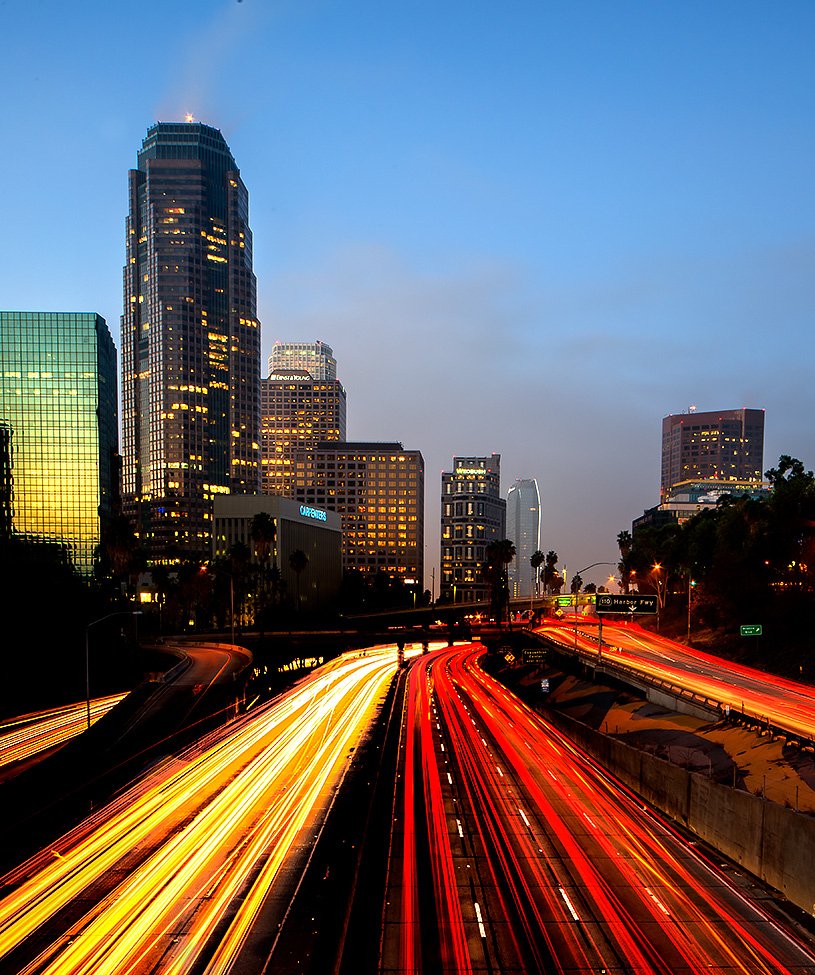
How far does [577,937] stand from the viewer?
18594 mm

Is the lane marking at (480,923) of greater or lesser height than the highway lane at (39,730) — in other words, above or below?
above

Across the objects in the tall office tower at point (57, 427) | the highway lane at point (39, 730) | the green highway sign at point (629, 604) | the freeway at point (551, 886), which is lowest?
the highway lane at point (39, 730)

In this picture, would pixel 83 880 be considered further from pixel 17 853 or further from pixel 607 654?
pixel 607 654

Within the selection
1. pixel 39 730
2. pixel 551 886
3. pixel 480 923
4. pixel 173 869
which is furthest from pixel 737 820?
pixel 39 730

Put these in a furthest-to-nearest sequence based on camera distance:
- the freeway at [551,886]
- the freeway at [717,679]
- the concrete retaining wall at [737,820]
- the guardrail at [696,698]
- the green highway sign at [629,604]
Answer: the green highway sign at [629,604]
the freeway at [717,679]
the guardrail at [696,698]
the concrete retaining wall at [737,820]
the freeway at [551,886]

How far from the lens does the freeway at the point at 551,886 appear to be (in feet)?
58.3

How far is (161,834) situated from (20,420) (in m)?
173

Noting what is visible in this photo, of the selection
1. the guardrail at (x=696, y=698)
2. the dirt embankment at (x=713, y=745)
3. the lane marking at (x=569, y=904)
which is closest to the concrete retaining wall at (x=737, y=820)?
the dirt embankment at (x=713, y=745)

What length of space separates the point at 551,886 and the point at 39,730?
137 ft

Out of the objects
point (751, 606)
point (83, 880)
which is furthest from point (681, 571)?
point (83, 880)

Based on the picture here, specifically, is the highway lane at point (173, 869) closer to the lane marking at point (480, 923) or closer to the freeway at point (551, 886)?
the freeway at point (551, 886)

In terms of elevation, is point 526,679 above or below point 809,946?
below

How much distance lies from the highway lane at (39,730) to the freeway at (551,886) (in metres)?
25.9

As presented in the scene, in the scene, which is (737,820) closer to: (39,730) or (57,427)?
(39,730)
